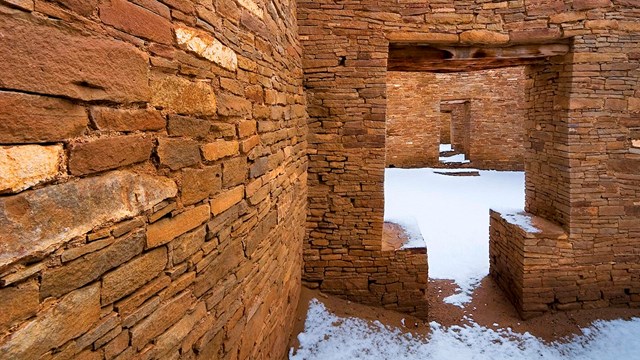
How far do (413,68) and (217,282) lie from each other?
15.2 feet

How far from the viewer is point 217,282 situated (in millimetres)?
1957

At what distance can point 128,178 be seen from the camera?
1.28 m

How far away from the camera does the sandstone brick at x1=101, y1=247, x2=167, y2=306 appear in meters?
1.20

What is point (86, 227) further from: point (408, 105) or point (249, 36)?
point (408, 105)

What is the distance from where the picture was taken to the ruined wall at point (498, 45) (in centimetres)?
442

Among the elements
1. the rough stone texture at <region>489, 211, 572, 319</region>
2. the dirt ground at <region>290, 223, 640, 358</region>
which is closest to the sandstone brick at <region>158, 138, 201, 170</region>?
the dirt ground at <region>290, 223, 640, 358</region>

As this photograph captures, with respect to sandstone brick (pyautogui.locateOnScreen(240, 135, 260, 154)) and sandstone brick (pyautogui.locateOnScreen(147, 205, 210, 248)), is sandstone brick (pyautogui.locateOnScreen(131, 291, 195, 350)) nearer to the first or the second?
sandstone brick (pyautogui.locateOnScreen(147, 205, 210, 248))

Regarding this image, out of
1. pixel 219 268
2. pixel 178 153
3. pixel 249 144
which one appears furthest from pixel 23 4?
pixel 249 144

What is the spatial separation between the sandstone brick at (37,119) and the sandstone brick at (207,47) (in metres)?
0.65

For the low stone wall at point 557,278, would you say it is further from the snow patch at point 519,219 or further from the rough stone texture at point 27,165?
the rough stone texture at point 27,165

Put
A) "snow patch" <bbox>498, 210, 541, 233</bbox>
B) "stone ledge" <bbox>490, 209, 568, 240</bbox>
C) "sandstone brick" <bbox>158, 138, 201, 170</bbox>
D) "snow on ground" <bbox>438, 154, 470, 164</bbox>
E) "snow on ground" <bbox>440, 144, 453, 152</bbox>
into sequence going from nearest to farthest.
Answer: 1. "sandstone brick" <bbox>158, 138, 201, 170</bbox>
2. "stone ledge" <bbox>490, 209, 568, 240</bbox>
3. "snow patch" <bbox>498, 210, 541, 233</bbox>
4. "snow on ground" <bbox>438, 154, 470, 164</bbox>
5. "snow on ground" <bbox>440, 144, 453, 152</bbox>

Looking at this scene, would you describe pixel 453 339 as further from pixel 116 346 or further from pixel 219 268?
pixel 116 346

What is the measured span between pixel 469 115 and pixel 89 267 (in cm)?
1387

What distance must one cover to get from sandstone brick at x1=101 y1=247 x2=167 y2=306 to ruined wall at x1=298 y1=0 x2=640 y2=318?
3.25m
